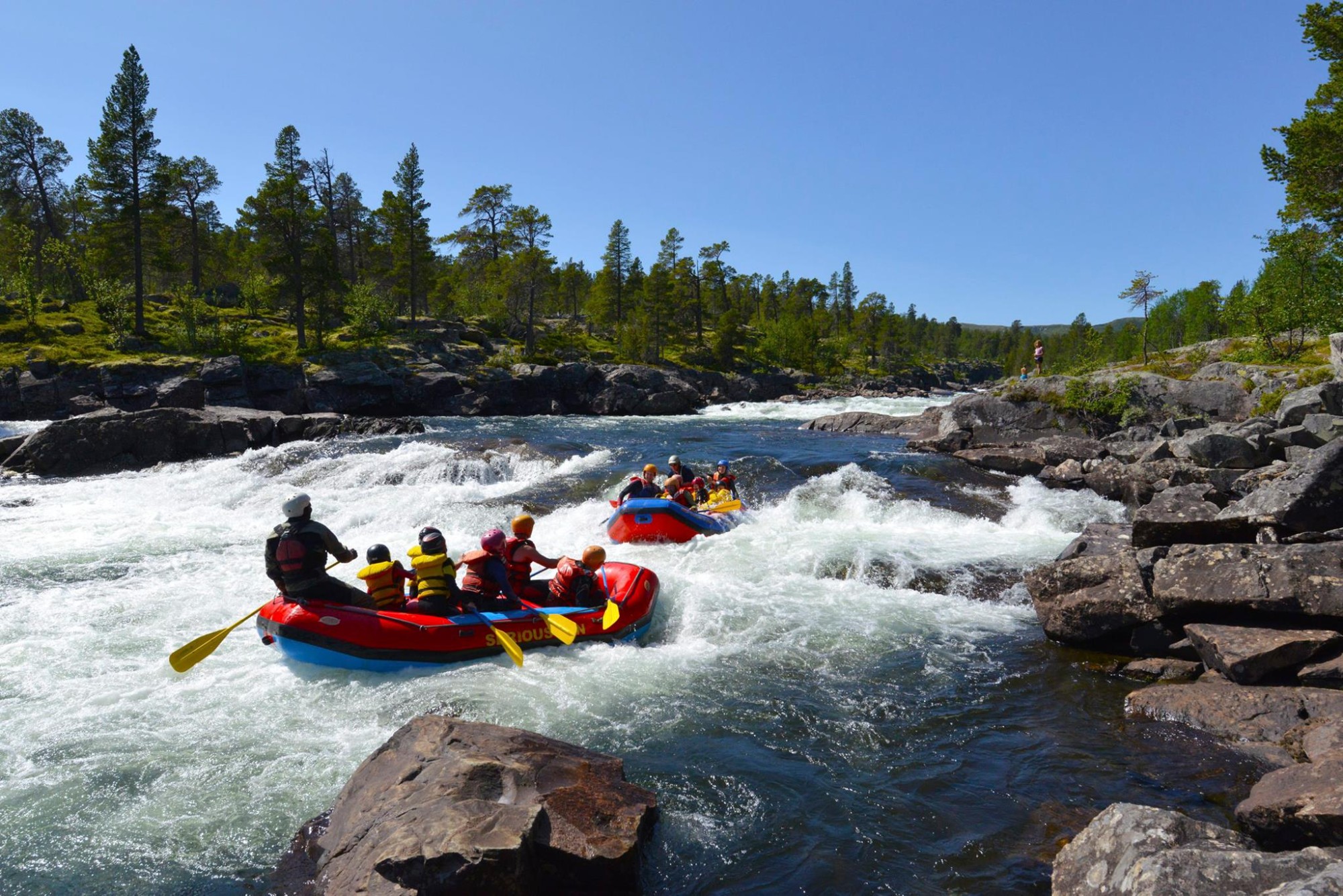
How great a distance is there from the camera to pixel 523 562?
9.94 meters

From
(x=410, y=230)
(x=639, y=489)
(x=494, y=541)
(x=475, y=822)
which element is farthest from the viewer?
(x=410, y=230)

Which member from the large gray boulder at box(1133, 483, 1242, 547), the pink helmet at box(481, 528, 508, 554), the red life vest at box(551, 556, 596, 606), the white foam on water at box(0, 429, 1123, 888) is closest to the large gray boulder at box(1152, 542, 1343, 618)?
the large gray boulder at box(1133, 483, 1242, 547)

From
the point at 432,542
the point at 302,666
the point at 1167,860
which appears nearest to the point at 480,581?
the point at 432,542

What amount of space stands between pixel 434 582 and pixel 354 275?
65592 millimetres

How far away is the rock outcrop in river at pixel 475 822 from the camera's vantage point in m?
4.23

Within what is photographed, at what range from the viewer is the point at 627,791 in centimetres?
554

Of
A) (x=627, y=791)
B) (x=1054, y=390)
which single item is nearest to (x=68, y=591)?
(x=627, y=791)

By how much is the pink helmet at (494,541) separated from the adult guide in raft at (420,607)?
0.06ft

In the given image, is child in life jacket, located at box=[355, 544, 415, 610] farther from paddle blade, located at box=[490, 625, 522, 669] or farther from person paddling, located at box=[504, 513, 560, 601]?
person paddling, located at box=[504, 513, 560, 601]

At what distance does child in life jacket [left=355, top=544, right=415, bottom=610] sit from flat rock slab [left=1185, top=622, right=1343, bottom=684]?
9780 millimetres

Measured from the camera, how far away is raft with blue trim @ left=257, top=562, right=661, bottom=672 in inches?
340

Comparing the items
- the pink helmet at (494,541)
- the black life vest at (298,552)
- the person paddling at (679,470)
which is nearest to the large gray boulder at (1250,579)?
the pink helmet at (494,541)

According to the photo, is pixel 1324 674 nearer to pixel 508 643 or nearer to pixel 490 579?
pixel 508 643

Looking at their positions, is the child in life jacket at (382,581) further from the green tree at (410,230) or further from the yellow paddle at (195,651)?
the green tree at (410,230)
